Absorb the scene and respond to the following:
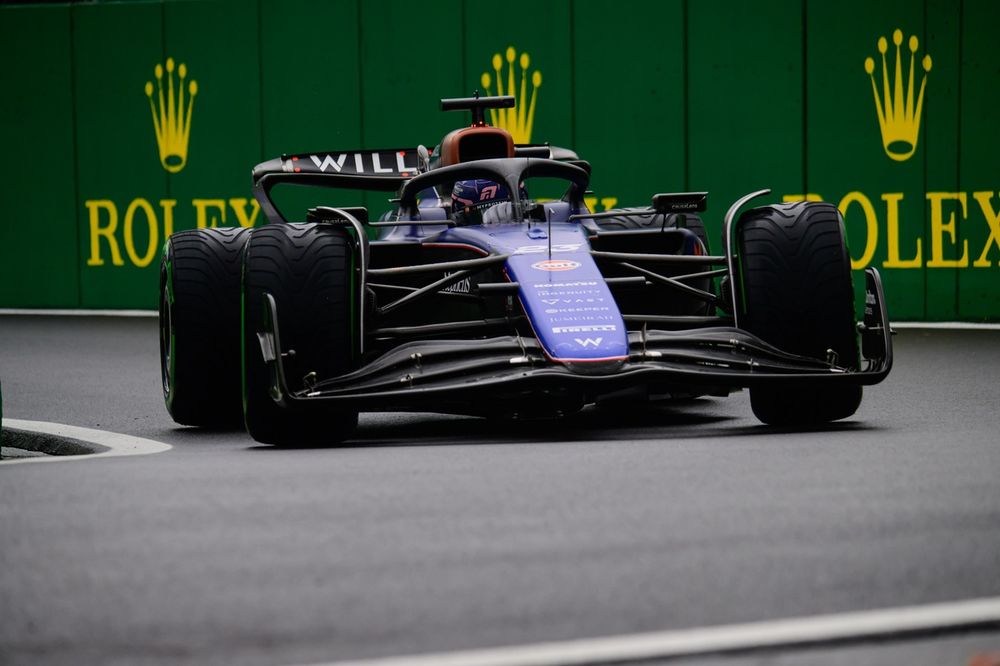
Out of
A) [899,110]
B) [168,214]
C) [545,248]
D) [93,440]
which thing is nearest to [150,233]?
[168,214]

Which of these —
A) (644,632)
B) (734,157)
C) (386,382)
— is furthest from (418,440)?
(734,157)

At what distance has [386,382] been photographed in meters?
6.62

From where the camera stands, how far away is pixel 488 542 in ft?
14.0

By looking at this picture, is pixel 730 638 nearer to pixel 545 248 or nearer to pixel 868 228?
pixel 545 248

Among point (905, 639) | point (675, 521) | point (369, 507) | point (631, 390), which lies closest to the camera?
point (905, 639)

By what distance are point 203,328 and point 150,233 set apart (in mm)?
9033

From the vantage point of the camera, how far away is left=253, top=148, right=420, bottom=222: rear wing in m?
9.66

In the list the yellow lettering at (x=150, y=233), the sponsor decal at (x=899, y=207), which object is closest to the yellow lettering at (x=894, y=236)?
the sponsor decal at (x=899, y=207)

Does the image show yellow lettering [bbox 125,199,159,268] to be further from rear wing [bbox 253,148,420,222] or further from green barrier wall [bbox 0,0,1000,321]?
rear wing [bbox 253,148,420,222]

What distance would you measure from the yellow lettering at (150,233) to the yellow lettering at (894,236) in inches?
293

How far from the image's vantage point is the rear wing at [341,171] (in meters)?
9.66

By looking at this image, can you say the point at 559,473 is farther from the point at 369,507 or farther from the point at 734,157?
the point at 734,157

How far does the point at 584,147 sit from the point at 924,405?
7626 mm

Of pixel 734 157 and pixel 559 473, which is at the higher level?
pixel 734 157
